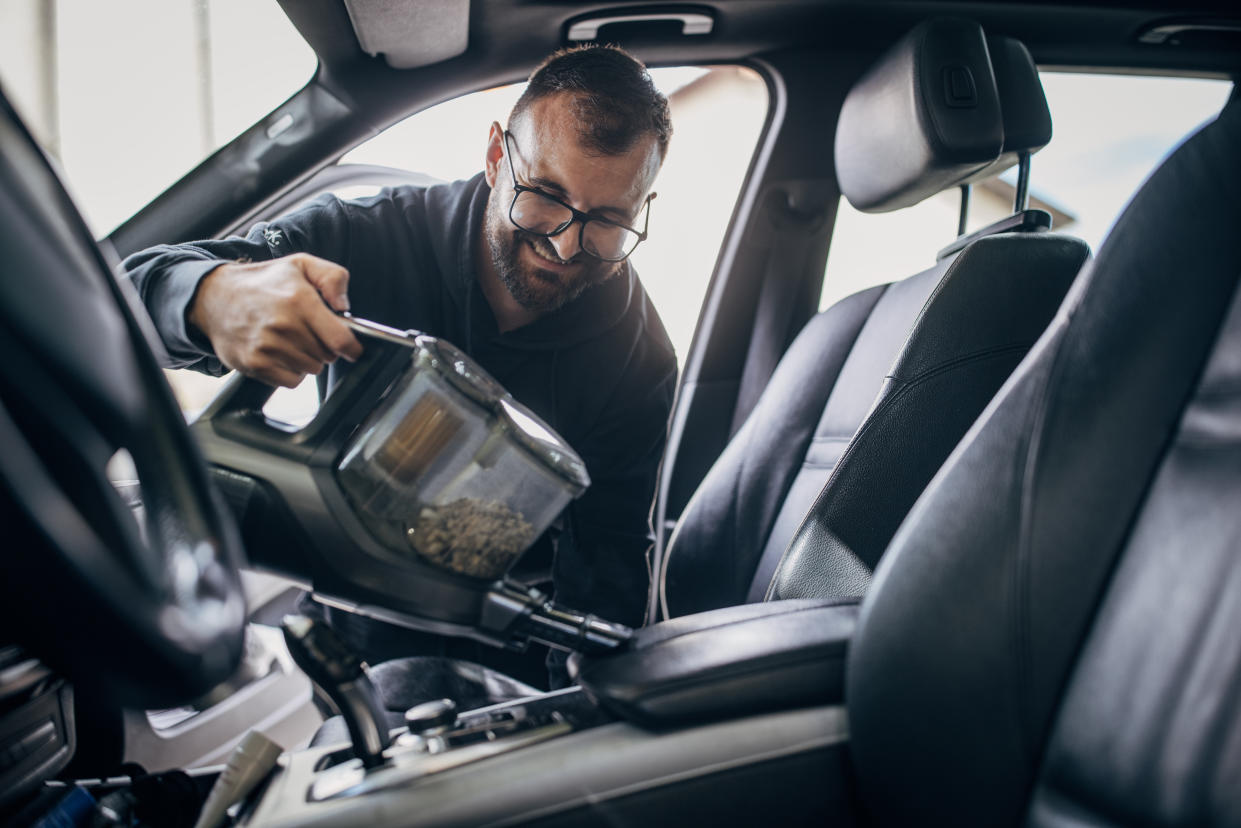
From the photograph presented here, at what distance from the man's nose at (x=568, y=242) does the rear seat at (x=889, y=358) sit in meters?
0.54

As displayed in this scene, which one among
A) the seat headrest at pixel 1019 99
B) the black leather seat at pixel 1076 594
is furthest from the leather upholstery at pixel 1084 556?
the seat headrest at pixel 1019 99

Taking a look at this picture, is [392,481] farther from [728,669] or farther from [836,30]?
[836,30]

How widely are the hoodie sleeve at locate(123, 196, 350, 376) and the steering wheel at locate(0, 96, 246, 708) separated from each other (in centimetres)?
36

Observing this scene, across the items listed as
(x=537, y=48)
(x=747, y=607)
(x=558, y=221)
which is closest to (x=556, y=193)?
(x=558, y=221)

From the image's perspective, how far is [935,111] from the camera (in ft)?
4.11

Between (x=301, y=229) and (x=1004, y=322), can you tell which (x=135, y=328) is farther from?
(x=1004, y=322)

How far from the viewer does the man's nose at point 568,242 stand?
126 cm

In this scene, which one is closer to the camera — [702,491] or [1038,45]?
[702,491]

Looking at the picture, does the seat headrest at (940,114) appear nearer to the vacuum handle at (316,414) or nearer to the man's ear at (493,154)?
the man's ear at (493,154)

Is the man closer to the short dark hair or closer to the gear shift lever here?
the short dark hair

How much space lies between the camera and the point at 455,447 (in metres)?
0.71

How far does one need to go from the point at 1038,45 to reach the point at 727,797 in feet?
6.07

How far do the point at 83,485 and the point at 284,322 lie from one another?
281 mm

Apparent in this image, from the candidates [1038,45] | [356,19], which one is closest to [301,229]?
[356,19]
